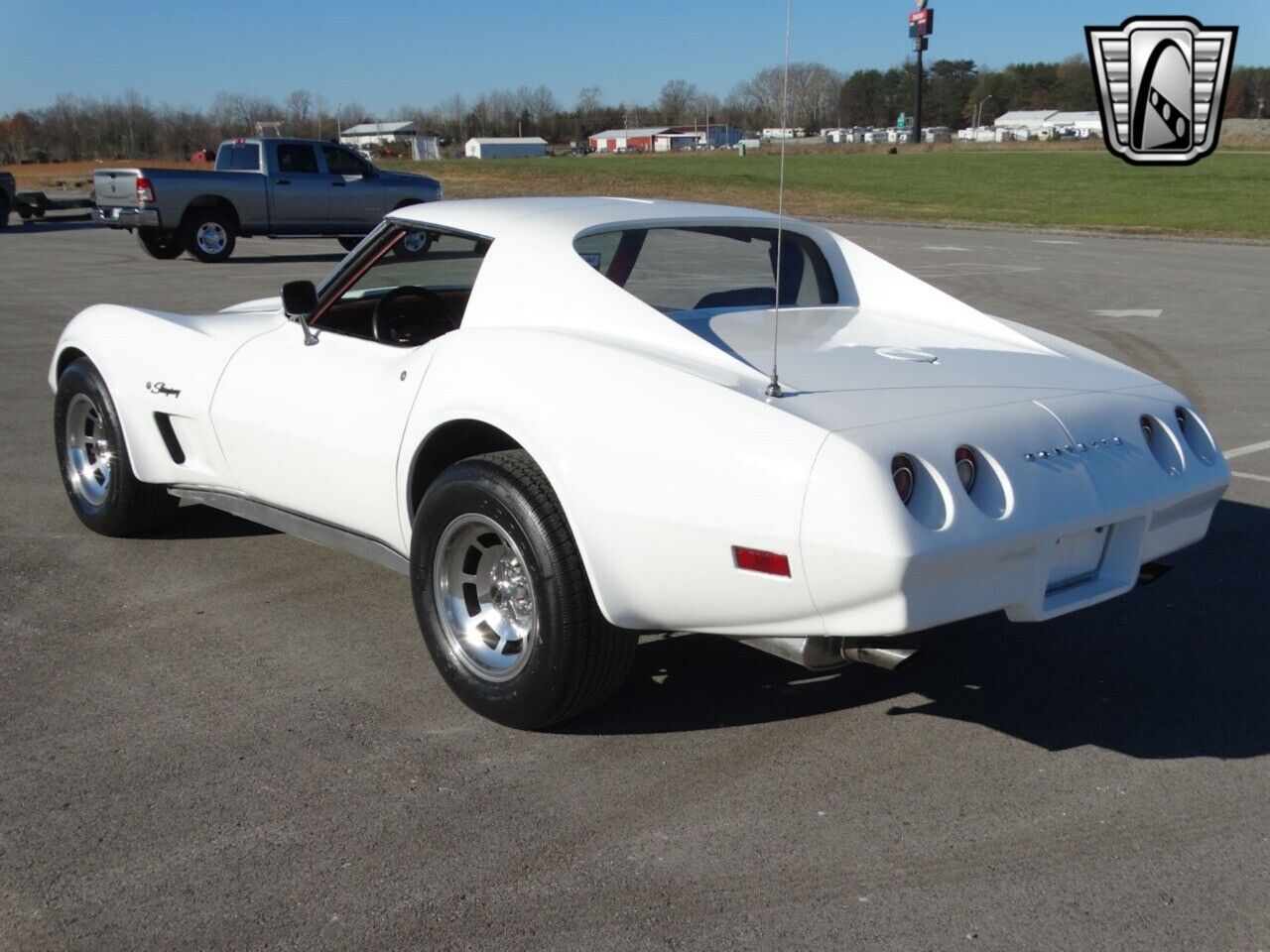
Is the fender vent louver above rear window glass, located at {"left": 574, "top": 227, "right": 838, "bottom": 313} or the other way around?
the other way around

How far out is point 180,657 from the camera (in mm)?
4613

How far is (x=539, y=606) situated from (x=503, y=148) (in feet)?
351

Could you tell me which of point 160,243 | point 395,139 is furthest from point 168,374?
point 395,139

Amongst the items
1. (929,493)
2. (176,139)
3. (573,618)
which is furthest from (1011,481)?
(176,139)

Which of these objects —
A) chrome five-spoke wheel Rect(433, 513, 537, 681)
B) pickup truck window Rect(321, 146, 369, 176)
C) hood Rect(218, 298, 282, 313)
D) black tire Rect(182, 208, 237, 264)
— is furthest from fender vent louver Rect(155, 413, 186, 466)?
pickup truck window Rect(321, 146, 369, 176)

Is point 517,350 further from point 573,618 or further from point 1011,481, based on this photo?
point 1011,481

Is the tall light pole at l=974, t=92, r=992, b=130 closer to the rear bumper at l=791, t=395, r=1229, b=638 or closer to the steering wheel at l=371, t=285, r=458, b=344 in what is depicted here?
the steering wheel at l=371, t=285, r=458, b=344

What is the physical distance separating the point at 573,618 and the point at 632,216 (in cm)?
166

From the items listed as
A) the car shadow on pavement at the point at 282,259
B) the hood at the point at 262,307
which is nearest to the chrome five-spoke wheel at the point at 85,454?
the hood at the point at 262,307

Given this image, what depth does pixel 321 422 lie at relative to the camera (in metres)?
4.63

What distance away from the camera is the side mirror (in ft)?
15.9

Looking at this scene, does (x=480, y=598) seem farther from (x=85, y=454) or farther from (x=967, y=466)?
(x=85, y=454)

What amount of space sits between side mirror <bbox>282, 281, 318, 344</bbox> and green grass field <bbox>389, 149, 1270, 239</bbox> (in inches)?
987

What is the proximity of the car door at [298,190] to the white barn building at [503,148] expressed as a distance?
83.0 m
